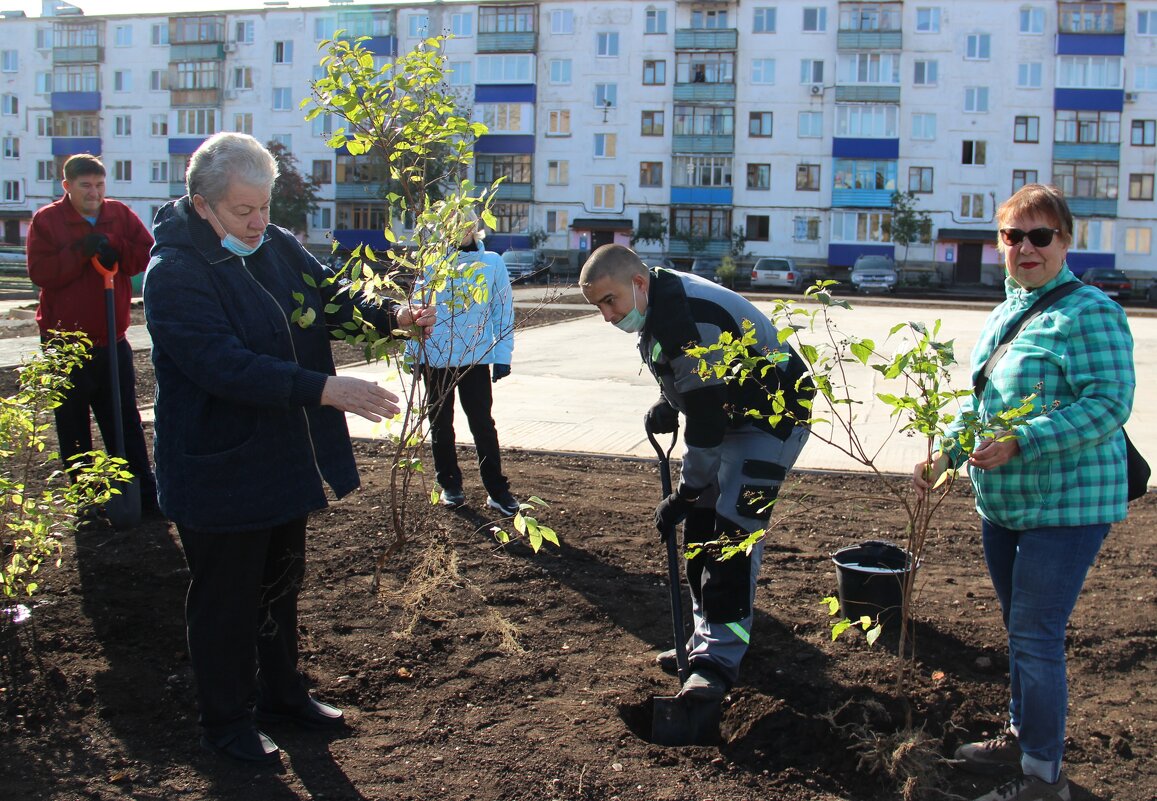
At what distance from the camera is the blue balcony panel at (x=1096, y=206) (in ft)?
178

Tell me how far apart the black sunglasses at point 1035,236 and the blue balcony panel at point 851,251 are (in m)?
54.3

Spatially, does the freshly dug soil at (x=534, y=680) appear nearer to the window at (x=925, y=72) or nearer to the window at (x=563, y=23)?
the window at (x=925, y=72)

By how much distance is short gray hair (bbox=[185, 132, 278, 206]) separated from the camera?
3.06 metres

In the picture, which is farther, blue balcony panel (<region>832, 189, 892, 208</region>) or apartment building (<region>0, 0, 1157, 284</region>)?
blue balcony panel (<region>832, 189, 892, 208</region>)

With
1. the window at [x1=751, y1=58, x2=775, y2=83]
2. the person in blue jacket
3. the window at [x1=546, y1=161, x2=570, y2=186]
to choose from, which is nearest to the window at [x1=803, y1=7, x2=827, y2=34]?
the window at [x1=751, y1=58, x2=775, y2=83]

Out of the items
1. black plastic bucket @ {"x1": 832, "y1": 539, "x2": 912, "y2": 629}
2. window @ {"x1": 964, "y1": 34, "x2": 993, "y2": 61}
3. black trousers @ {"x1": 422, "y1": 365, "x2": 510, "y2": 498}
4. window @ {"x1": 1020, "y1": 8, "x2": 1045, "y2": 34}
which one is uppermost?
window @ {"x1": 1020, "y1": 8, "x2": 1045, "y2": 34}

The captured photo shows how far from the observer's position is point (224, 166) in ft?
10.0

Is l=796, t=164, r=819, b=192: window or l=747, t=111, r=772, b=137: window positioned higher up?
l=747, t=111, r=772, b=137: window

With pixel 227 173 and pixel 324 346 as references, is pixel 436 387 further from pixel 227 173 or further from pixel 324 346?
pixel 227 173

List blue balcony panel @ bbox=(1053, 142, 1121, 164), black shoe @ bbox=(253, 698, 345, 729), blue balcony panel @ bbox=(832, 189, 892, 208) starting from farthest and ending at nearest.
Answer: blue balcony panel @ bbox=(832, 189, 892, 208)
blue balcony panel @ bbox=(1053, 142, 1121, 164)
black shoe @ bbox=(253, 698, 345, 729)

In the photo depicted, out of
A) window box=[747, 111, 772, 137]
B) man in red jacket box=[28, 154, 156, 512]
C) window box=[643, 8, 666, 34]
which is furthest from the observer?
window box=[643, 8, 666, 34]

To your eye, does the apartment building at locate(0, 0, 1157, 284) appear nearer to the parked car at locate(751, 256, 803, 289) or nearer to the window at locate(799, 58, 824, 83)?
the window at locate(799, 58, 824, 83)

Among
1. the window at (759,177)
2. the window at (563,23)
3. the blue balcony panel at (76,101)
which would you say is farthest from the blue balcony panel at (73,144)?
the window at (759,177)

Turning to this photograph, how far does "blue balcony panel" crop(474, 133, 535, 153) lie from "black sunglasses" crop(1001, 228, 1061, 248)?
189 feet
